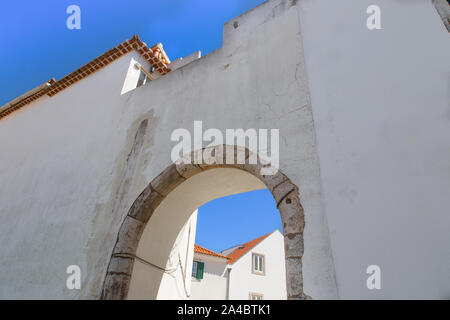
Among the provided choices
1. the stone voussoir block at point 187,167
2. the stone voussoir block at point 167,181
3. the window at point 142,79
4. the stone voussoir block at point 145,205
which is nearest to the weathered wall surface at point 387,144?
the stone voussoir block at point 187,167

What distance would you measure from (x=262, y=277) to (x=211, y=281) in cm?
282

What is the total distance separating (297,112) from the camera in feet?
9.58

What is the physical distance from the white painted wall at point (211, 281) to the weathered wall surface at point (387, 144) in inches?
446

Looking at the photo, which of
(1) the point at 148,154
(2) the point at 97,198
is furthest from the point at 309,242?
(2) the point at 97,198

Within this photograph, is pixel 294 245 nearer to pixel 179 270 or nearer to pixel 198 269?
pixel 179 270

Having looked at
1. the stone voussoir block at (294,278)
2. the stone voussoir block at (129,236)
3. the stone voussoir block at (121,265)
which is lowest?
the stone voussoir block at (294,278)

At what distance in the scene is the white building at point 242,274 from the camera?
12.9 metres

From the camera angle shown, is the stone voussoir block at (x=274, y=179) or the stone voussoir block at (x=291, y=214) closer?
the stone voussoir block at (x=291, y=214)

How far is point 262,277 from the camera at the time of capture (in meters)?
14.4

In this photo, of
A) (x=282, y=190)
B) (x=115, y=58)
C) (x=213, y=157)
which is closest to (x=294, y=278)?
(x=282, y=190)

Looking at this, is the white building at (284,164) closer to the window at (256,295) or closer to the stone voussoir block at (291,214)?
the stone voussoir block at (291,214)

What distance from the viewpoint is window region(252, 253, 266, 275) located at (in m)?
14.5

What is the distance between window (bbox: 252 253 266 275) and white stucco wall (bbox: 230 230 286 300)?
6.5 inches

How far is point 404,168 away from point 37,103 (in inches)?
294
